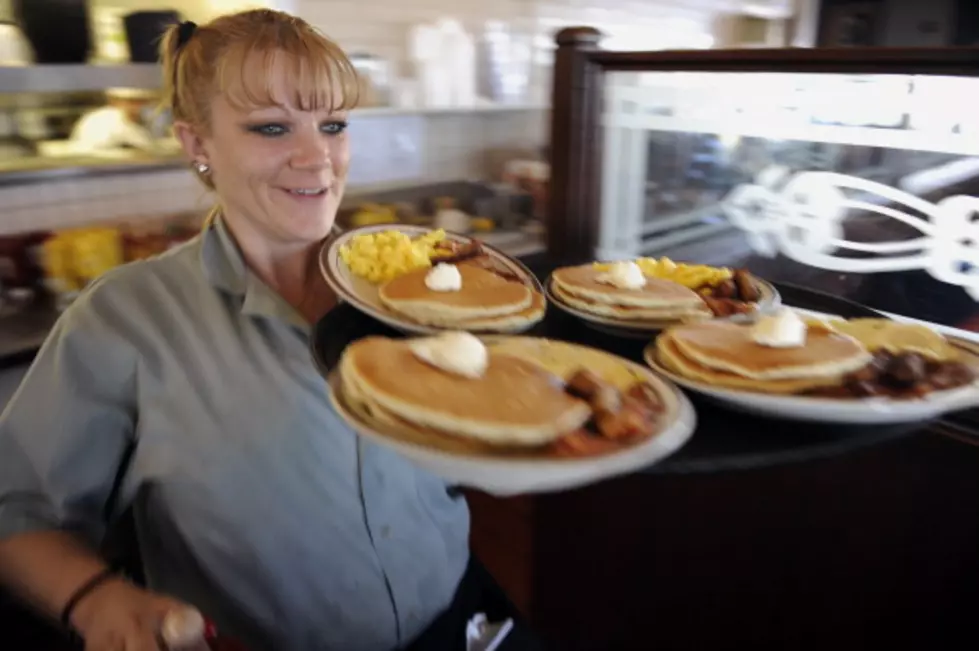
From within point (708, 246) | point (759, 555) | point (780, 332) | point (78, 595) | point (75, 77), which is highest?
point (75, 77)

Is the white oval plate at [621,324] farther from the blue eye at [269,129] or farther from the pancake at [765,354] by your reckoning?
the blue eye at [269,129]

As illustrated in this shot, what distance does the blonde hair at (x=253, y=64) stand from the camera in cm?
106

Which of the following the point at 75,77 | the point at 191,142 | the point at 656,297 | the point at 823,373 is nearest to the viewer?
the point at 823,373

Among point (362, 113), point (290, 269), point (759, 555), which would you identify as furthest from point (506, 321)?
point (362, 113)

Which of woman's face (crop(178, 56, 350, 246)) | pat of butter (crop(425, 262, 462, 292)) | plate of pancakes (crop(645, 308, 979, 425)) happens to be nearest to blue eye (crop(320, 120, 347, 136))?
woman's face (crop(178, 56, 350, 246))

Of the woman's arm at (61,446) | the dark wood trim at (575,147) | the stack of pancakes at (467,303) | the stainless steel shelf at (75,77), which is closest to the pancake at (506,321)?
the stack of pancakes at (467,303)

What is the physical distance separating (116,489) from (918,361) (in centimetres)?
103

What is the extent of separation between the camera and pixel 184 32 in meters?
1.14

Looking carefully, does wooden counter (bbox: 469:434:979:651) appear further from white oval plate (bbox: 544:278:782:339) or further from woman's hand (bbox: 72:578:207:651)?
woman's hand (bbox: 72:578:207:651)

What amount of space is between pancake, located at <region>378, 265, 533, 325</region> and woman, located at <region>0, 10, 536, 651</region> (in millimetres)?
174

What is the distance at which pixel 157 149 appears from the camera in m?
2.43

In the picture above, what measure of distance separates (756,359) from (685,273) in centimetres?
39

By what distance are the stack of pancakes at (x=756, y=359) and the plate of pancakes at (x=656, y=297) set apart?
0.10 m

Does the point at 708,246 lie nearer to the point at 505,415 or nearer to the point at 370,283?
the point at 370,283
